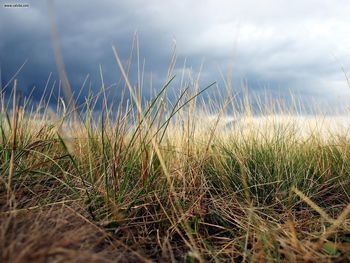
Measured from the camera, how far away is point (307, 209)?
2.20 m

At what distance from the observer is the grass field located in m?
1.42

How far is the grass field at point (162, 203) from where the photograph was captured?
1.42m

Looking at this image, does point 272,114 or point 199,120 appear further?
point 272,114

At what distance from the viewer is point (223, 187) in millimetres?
2414

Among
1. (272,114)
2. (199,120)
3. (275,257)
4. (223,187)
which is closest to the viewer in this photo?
Result: (275,257)

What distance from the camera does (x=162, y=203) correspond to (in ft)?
6.28

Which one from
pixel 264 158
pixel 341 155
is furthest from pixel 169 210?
pixel 341 155

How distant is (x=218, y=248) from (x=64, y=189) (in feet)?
2.52

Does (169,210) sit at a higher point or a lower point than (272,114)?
lower

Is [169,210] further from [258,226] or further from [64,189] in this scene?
[64,189]

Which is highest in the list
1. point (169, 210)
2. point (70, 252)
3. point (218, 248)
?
point (70, 252)

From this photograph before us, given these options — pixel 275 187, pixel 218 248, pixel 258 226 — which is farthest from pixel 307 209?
pixel 218 248

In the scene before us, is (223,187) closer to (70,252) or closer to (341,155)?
(341,155)

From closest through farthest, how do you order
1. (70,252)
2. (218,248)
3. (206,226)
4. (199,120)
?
(70,252)
(218,248)
(206,226)
(199,120)
